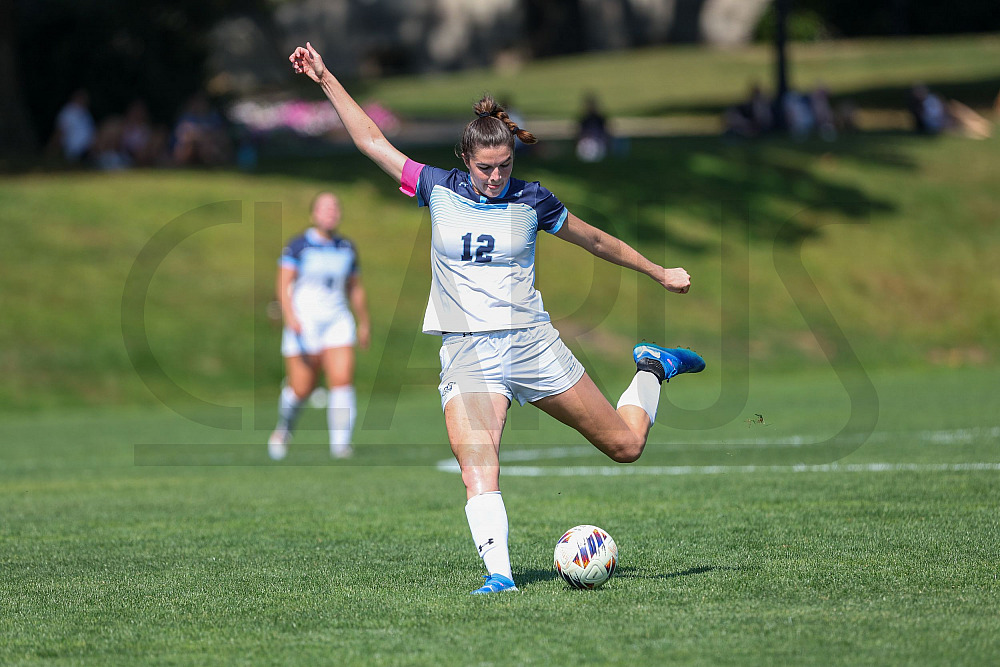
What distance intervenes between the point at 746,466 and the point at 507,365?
538 centimetres

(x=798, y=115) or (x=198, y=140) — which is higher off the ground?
(x=798, y=115)

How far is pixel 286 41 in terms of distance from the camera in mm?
61625

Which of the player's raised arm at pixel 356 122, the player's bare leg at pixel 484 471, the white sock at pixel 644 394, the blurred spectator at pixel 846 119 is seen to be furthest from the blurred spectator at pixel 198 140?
the player's bare leg at pixel 484 471

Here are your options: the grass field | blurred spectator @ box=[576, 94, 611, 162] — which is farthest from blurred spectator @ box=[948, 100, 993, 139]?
blurred spectator @ box=[576, 94, 611, 162]

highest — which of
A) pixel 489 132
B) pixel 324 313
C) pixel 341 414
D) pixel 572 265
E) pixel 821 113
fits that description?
pixel 821 113

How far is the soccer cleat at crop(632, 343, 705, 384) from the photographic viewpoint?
7.46 meters

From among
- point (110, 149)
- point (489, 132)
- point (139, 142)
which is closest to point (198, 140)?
point (139, 142)

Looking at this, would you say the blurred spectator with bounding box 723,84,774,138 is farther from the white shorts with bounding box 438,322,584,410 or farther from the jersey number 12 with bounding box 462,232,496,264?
the jersey number 12 with bounding box 462,232,496,264

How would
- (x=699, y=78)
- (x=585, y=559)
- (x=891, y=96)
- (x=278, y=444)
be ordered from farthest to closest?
(x=699, y=78)
(x=891, y=96)
(x=278, y=444)
(x=585, y=559)

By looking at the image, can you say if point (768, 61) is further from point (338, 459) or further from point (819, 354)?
point (338, 459)

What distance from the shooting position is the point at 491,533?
603 centimetres

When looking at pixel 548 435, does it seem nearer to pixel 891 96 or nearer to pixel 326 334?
pixel 326 334

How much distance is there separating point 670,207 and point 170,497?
1976 cm

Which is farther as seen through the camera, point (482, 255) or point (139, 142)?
point (139, 142)
